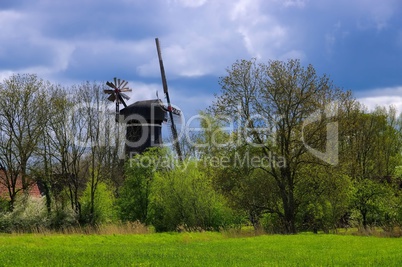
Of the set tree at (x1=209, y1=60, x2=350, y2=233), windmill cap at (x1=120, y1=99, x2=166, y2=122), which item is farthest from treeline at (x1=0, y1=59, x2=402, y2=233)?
windmill cap at (x1=120, y1=99, x2=166, y2=122)

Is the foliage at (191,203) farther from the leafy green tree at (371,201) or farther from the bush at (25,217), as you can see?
the leafy green tree at (371,201)

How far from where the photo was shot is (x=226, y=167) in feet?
102

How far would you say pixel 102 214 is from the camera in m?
36.3

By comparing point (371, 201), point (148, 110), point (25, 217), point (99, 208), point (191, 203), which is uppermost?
point (148, 110)

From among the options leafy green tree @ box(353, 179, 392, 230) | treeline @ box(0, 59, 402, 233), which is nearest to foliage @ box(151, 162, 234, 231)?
treeline @ box(0, 59, 402, 233)

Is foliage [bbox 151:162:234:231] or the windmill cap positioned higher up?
the windmill cap

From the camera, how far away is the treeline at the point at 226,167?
30.6 metres

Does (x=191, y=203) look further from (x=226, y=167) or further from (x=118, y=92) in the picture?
(x=118, y=92)

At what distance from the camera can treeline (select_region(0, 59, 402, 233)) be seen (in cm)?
3058

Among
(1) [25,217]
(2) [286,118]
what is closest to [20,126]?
(1) [25,217]

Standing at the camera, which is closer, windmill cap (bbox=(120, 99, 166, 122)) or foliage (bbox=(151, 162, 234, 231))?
foliage (bbox=(151, 162, 234, 231))

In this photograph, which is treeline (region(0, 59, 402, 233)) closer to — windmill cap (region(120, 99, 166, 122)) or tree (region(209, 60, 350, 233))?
tree (region(209, 60, 350, 233))

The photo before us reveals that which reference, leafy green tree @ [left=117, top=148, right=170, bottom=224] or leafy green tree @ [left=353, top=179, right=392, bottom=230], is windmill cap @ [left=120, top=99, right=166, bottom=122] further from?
leafy green tree @ [left=353, top=179, right=392, bottom=230]

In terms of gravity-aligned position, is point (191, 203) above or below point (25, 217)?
above
